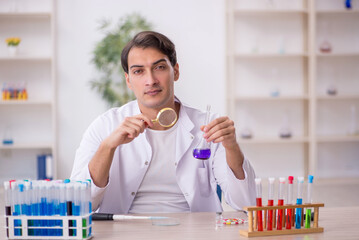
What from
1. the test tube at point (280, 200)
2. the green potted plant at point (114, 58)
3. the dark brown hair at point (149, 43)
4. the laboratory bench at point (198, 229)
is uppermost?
the green potted plant at point (114, 58)

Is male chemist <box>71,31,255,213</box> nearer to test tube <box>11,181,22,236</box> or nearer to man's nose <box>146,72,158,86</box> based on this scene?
man's nose <box>146,72,158,86</box>

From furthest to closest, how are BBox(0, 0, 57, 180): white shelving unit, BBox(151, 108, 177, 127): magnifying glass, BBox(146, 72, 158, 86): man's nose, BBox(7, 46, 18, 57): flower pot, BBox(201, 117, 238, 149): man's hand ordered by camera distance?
BBox(0, 0, 57, 180): white shelving unit → BBox(7, 46, 18, 57): flower pot → BBox(146, 72, 158, 86): man's nose → BBox(151, 108, 177, 127): magnifying glass → BBox(201, 117, 238, 149): man's hand

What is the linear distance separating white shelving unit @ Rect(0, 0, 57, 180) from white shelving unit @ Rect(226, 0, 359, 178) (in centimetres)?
238

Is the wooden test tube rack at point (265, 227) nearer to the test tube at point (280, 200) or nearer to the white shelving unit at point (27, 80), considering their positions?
the test tube at point (280, 200)

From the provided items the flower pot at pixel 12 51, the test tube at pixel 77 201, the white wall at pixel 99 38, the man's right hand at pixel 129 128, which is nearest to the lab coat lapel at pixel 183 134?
the man's right hand at pixel 129 128

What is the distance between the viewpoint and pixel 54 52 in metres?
5.85

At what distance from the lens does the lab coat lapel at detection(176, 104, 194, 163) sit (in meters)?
2.31

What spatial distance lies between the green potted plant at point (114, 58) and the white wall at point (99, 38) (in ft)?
0.62

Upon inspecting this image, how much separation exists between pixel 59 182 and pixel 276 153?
17.0ft

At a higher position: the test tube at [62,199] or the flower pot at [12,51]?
the flower pot at [12,51]

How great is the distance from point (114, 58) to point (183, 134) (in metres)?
3.68

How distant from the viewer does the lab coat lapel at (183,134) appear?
7.57 ft

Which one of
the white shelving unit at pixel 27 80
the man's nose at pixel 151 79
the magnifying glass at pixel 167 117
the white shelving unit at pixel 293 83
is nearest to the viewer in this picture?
the magnifying glass at pixel 167 117

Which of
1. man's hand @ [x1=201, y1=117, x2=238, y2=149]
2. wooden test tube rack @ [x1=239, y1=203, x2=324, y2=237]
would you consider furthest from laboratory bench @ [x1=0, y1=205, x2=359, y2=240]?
man's hand @ [x1=201, y1=117, x2=238, y2=149]
